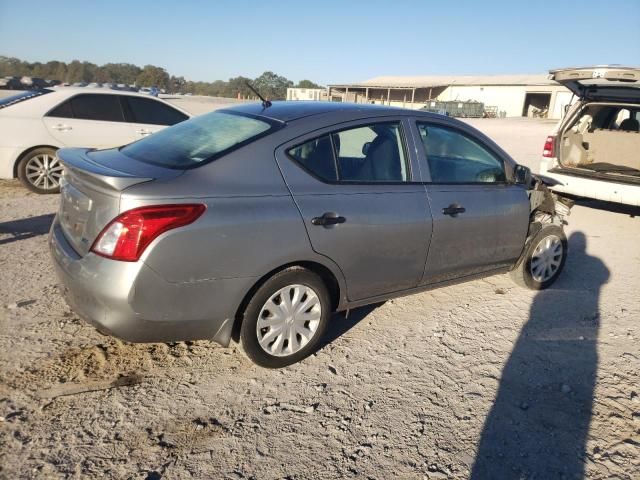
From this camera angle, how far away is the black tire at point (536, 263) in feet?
14.6

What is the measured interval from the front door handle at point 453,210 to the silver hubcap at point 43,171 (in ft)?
19.9

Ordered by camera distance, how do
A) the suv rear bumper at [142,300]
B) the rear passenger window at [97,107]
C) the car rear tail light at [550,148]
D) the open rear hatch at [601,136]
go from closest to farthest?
1. the suv rear bumper at [142,300]
2. the open rear hatch at [601,136]
3. the rear passenger window at [97,107]
4. the car rear tail light at [550,148]

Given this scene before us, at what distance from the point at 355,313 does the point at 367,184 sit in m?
1.24

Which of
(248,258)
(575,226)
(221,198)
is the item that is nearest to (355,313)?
(248,258)

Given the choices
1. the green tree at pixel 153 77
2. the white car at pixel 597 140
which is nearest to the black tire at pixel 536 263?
the white car at pixel 597 140

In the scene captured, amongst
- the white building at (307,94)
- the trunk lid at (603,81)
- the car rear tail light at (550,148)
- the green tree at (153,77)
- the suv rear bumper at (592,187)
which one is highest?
the green tree at (153,77)

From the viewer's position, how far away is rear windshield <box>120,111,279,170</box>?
2.87 metres

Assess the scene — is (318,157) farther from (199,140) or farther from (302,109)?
(199,140)

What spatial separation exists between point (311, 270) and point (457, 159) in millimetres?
1659

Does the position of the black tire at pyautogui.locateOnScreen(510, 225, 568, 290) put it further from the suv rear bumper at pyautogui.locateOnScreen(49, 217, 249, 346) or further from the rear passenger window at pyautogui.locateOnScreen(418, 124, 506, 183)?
the suv rear bumper at pyautogui.locateOnScreen(49, 217, 249, 346)

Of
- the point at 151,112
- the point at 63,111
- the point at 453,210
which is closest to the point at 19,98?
the point at 63,111

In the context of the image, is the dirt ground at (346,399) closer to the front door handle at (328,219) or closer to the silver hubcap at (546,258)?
the silver hubcap at (546,258)

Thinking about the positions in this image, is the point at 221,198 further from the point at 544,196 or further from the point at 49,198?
the point at 49,198

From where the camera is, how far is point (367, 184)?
323 cm
